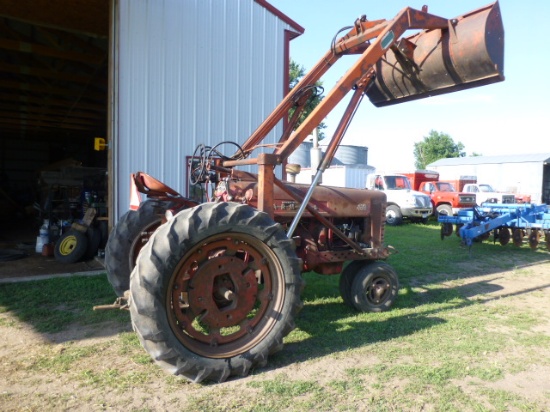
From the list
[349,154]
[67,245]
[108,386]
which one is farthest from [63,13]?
[349,154]

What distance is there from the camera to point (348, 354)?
364 cm

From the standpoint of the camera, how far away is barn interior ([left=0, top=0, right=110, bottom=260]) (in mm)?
7742

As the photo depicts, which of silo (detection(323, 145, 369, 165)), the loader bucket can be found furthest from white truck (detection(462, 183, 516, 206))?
the loader bucket

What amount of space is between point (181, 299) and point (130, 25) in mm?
5458

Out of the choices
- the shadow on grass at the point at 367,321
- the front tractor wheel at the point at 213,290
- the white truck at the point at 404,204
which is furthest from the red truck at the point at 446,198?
the front tractor wheel at the point at 213,290

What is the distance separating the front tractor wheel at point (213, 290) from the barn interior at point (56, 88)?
585 centimetres

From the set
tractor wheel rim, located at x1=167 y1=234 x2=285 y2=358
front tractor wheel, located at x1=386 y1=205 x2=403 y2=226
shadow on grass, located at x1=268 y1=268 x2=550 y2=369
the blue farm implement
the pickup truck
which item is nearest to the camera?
tractor wheel rim, located at x1=167 y1=234 x2=285 y2=358

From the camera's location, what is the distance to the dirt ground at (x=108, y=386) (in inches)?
111

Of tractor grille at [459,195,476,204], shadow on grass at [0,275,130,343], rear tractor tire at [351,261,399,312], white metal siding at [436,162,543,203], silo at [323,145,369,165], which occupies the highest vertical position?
silo at [323,145,369,165]

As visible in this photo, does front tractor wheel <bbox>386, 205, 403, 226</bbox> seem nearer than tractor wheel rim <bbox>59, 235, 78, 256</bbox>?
No

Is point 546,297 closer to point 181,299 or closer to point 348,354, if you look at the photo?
point 348,354

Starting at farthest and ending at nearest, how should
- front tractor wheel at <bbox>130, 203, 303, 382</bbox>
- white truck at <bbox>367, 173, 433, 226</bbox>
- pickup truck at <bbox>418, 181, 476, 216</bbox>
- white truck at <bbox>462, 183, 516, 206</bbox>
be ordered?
white truck at <bbox>462, 183, 516, 206</bbox>, pickup truck at <bbox>418, 181, 476, 216</bbox>, white truck at <bbox>367, 173, 433, 226</bbox>, front tractor wheel at <bbox>130, 203, 303, 382</bbox>

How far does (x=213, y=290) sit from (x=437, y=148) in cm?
6773

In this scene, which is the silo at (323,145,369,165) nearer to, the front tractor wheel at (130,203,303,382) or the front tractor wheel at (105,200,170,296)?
the front tractor wheel at (105,200,170,296)
